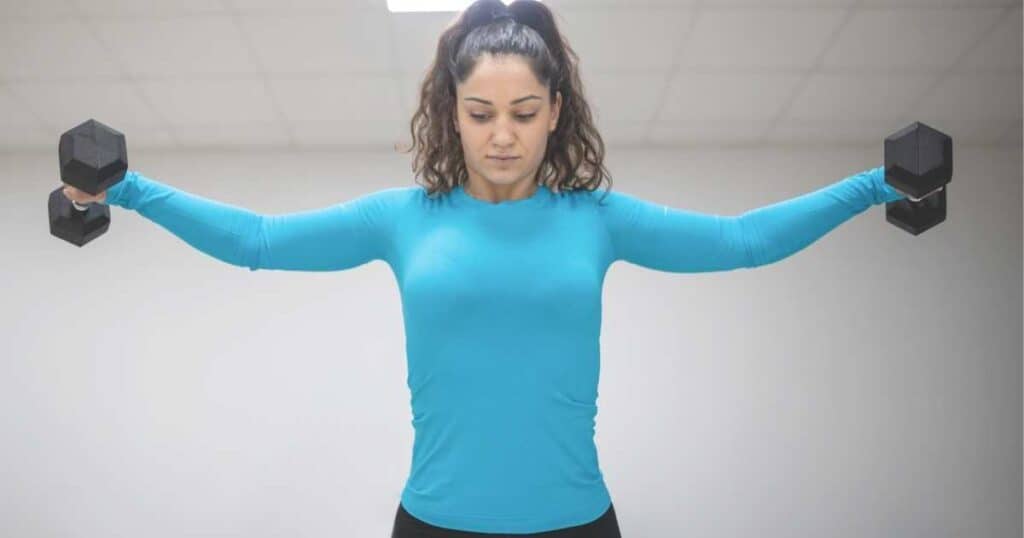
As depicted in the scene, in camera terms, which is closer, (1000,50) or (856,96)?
(1000,50)

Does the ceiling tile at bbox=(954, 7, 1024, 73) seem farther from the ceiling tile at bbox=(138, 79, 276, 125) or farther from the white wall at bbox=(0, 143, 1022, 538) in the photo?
the ceiling tile at bbox=(138, 79, 276, 125)

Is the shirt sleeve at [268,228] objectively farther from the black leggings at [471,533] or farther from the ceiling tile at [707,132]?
the ceiling tile at [707,132]

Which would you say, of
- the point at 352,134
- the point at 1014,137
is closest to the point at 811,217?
the point at 352,134

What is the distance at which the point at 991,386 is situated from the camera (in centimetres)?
486

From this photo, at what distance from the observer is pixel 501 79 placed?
1.24 meters

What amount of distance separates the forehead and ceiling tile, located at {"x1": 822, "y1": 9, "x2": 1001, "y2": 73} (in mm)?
3084

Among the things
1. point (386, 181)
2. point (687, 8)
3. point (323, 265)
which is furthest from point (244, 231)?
point (386, 181)

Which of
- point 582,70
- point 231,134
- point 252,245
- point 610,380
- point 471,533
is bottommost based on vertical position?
point 471,533

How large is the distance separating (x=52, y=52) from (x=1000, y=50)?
153 inches

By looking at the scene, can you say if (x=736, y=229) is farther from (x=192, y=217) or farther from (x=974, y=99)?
(x=974, y=99)

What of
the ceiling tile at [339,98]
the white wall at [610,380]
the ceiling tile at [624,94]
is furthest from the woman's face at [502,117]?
the white wall at [610,380]

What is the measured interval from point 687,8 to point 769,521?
7.67ft

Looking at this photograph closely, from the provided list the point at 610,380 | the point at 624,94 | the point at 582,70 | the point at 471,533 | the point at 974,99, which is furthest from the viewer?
the point at 610,380

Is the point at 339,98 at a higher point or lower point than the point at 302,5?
lower
